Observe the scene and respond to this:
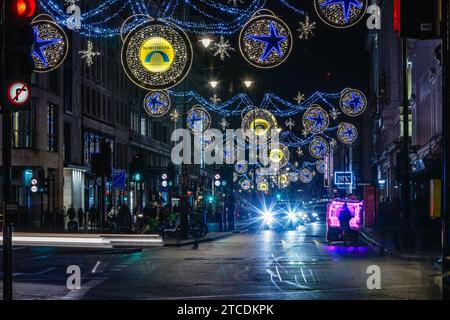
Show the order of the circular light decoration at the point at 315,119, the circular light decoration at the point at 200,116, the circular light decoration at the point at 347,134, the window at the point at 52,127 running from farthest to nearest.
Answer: the window at the point at 52,127 < the circular light decoration at the point at 347,134 < the circular light decoration at the point at 200,116 < the circular light decoration at the point at 315,119

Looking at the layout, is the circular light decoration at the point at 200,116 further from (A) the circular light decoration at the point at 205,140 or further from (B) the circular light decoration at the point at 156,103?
(A) the circular light decoration at the point at 205,140

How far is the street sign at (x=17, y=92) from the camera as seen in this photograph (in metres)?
12.3

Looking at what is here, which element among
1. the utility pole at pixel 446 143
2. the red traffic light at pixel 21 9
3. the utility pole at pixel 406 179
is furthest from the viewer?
the utility pole at pixel 406 179

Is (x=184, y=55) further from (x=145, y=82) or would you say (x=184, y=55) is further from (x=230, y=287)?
(x=230, y=287)

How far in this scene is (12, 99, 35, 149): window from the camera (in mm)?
55250

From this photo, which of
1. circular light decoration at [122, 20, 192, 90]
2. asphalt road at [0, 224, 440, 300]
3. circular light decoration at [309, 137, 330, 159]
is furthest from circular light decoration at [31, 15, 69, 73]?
circular light decoration at [309, 137, 330, 159]

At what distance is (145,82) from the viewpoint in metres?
21.2

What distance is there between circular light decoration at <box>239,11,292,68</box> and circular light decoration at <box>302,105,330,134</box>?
18.6 m

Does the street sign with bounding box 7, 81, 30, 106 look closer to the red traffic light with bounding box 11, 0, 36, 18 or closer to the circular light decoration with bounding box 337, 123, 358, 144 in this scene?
the red traffic light with bounding box 11, 0, 36, 18

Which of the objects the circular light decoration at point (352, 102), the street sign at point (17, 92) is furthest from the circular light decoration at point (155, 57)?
the circular light decoration at point (352, 102)

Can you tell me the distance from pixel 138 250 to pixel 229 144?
186ft

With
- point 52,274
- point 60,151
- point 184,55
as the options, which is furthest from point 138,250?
point 60,151

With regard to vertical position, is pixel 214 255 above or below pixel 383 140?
below
